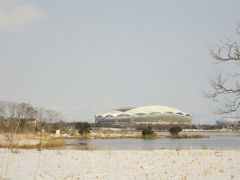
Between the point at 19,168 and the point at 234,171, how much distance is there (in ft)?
22.9

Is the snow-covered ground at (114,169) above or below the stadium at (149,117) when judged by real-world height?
below

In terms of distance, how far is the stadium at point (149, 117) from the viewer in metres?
150

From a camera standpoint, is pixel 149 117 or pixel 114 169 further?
pixel 149 117

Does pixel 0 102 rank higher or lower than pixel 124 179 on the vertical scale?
higher

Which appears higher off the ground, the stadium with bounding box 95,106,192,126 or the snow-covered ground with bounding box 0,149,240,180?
the stadium with bounding box 95,106,192,126

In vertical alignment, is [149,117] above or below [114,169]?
above

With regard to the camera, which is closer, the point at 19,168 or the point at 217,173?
the point at 217,173

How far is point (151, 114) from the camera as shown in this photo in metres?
150

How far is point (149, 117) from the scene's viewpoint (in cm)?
15000

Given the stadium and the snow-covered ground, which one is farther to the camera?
the stadium

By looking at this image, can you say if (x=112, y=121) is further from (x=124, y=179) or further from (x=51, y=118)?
(x=124, y=179)

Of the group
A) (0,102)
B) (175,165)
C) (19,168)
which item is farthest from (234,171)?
(0,102)

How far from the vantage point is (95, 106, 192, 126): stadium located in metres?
150

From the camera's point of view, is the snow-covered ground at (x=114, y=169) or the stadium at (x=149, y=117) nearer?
the snow-covered ground at (x=114, y=169)
